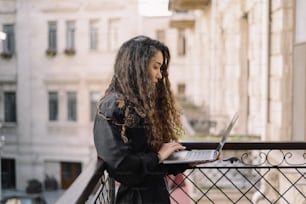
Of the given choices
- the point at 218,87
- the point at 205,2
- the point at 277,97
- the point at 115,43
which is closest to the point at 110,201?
the point at 277,97

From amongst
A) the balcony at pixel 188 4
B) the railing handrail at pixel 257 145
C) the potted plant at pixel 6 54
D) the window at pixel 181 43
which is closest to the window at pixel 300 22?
the railing handrail at pixel 257 145

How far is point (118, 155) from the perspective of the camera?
4.77 feet

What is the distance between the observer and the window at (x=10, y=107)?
46.5 feet

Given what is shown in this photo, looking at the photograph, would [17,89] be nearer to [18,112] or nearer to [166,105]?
[18,112]

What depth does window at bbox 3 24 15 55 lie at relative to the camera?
14.0 meters

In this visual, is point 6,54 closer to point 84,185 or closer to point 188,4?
point 188,4

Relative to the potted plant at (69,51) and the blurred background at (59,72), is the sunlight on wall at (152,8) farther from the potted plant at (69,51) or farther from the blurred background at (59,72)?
the potted plant at (69,51)

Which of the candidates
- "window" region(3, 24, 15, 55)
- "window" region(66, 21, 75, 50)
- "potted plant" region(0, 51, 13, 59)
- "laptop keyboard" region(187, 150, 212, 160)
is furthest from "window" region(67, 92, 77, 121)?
"laptop keyboard" region(187, 150, 212, 160)

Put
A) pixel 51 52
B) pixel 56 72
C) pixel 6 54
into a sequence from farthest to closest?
1. pixel 56 72
2. pixel 51 52
3. pixel 6 54

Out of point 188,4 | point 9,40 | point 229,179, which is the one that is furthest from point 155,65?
point 9,40

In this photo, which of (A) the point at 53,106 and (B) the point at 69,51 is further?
(A) the point at 53,106

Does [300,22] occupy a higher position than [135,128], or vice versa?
[300,22]

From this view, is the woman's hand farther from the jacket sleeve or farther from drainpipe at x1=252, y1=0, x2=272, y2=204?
drainpipe at x1=252, y1=0, x2=272, y2=204

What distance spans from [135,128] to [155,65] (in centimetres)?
22
